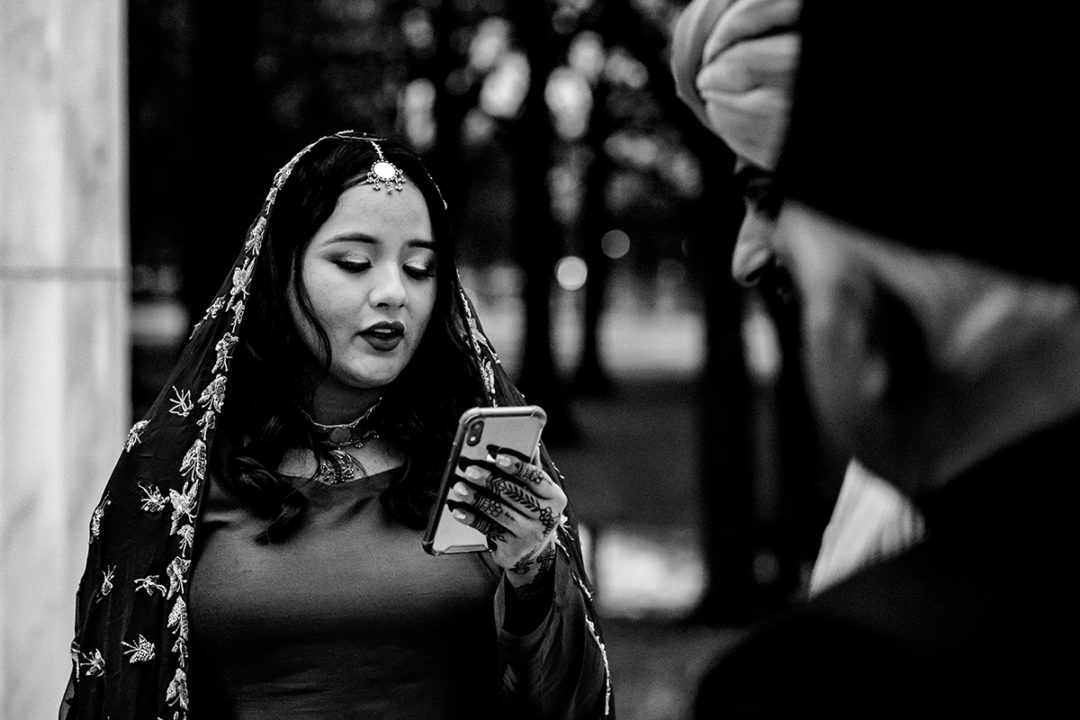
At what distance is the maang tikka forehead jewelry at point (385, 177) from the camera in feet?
8.02

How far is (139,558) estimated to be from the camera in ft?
7.97

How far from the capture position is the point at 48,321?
13.9 ft

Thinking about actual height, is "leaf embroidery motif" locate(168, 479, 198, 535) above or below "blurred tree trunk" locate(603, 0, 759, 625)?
above

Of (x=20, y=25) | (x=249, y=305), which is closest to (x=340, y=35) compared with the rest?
(x=20, y=25)

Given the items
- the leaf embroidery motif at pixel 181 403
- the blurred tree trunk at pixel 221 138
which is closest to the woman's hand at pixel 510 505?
the leaf embroidery motif at pixel 181 403

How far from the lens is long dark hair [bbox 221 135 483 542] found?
8.01ft

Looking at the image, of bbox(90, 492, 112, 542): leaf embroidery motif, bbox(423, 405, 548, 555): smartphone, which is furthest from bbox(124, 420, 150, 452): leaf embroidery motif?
bbox(423, 405, 548, 555): smartphone

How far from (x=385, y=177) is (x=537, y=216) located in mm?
13164

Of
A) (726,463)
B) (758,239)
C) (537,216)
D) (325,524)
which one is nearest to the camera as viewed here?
(758,239)

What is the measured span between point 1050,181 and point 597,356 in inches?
973

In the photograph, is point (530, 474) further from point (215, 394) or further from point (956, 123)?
point (956, 123)

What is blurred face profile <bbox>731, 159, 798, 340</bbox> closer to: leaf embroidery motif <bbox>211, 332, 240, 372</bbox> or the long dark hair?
the long dark hair

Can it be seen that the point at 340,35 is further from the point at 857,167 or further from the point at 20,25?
the point at 857,167

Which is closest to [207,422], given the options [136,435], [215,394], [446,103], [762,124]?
[215,394]
